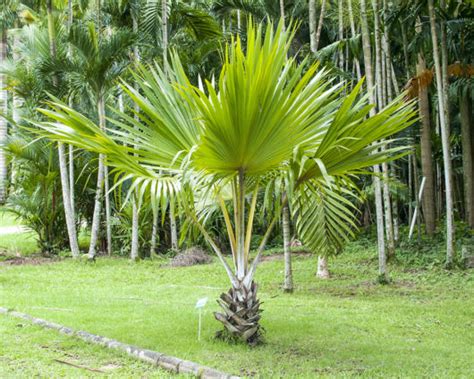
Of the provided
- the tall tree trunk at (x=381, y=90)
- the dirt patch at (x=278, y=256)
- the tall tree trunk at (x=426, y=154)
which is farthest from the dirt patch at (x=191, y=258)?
the tall tree trunk at (x=426, y=154)

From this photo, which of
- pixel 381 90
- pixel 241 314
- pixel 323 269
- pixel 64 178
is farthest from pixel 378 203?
pixel 64 178

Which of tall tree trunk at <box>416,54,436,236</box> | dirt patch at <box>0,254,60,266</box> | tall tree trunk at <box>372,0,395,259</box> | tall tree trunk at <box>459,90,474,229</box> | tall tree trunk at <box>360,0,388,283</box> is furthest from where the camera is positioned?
tall tree trunk at <box>459,90,474,229</box>

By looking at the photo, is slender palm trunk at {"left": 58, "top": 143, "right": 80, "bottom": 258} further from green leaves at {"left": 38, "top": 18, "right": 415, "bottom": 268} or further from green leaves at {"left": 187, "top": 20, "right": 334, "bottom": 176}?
green leaves at {"left": 187, "top": 20, "right": 334, "bottom": 176}

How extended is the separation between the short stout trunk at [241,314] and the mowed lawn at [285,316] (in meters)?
0.15

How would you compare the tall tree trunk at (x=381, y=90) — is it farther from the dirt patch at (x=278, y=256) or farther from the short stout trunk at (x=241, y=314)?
the short stout trunk at (x=241, y=314)

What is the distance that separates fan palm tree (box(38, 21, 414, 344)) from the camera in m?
4.96

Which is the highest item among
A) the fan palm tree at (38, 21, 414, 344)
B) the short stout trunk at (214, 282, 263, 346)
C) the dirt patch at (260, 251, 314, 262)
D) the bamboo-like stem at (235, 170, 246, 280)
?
the fan palm tree at (38, 21, 414, 344)

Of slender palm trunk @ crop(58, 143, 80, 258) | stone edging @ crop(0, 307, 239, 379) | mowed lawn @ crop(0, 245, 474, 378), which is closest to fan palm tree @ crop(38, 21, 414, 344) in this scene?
mowed lawn @ crop(0, 245, 474, 378)

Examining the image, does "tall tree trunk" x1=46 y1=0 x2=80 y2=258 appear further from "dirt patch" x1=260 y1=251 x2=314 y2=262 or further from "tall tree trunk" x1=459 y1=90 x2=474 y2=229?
"tall tree trunk" x1=459 y1=90 x2=474 y2=229

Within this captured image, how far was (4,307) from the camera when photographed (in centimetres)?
768

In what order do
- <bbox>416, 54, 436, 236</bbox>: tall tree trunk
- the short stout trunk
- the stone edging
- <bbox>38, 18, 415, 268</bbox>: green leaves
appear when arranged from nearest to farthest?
1. the stone edging
2. <bbox>38, 18, 415, 268</bbox>: green leaves
3. the short stout trunk
4. <bbox>416, 54, 436, 236</bbox>: tall tree trunk

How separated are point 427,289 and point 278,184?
528cm

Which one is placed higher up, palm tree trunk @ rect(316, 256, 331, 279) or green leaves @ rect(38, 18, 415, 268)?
green leaves @ rect(38, 18, 415, 268)

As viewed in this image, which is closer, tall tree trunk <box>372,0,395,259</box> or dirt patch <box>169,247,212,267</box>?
tall tree trunk <box>372,0,395,259</box>
